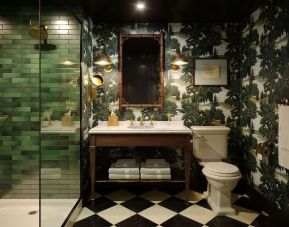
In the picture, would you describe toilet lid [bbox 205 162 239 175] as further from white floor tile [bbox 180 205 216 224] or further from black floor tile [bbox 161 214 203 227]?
black floor tile [bbox 161 214 203 227]

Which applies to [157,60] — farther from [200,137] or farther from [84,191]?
[84,191]

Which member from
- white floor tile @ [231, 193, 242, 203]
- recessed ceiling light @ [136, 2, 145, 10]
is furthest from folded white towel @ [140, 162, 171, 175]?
recessed ceiling light @ [136, 2, 145, 10]

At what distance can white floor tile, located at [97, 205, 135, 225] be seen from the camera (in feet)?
7.73

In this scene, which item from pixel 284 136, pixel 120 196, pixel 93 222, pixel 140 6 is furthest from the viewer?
pixel 120 196

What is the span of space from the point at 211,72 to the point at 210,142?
90 cm

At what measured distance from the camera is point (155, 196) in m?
2.91

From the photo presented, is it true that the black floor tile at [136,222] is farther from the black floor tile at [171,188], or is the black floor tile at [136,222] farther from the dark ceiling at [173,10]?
the dark ceiling at [173,10]

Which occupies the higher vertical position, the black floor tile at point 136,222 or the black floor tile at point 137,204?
the black floor tile at point 137,204

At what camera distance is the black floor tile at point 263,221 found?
2259 millimetres

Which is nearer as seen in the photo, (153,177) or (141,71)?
(153,177)

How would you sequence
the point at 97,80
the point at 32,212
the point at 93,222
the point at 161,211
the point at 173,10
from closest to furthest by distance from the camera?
the point at 93,222, the point at 32,212, the point at 161,211, the point at 173,10, the point at 97,80

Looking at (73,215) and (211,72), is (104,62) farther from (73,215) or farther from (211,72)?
(73,215)

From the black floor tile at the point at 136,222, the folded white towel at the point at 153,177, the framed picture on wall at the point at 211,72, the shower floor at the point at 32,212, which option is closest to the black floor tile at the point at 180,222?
the black floor tile at the point at 136,222

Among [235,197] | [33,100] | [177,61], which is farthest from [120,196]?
[177,61]
